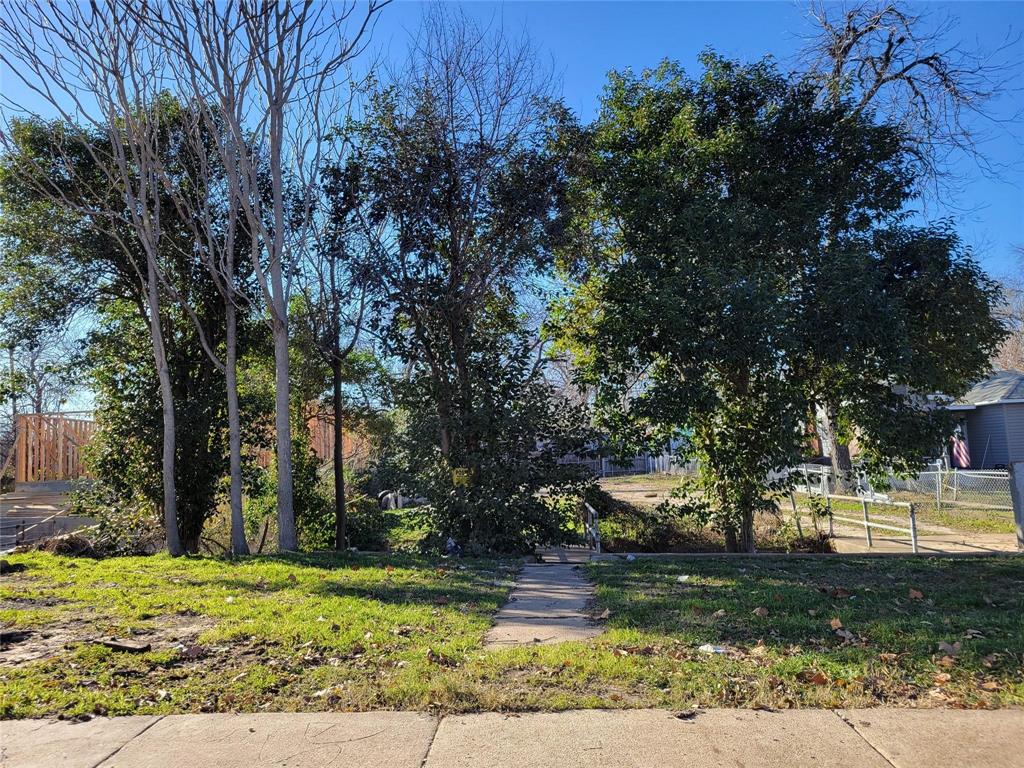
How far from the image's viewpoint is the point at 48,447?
79.7 feet

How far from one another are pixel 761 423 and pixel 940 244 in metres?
3.65

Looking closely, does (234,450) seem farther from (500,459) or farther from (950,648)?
(950,648)

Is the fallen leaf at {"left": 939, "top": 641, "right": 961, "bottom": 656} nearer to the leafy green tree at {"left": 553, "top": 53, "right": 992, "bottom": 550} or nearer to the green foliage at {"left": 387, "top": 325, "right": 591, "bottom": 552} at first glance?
the leafy green tree at {"left": 553, "top": 53, "right": 992, "bottom": 550}

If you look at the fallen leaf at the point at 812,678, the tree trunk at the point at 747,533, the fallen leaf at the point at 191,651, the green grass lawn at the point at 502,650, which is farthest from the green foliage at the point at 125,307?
the fallen leaf at the point at 812,678

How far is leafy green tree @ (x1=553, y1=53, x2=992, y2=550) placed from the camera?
368 inches

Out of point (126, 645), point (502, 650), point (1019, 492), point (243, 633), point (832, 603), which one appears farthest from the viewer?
point (1019, 492)

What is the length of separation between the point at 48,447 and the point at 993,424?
33.6 meters

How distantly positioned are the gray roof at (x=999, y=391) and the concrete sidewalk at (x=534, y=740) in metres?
24.3

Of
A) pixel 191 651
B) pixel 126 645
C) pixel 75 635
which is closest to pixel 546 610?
pixel 191 651

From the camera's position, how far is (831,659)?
4.62 m

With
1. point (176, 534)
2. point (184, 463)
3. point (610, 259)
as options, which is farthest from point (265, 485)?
point (610, 259)

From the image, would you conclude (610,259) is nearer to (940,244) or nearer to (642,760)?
(940,244)

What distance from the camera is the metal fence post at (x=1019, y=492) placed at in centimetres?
1067

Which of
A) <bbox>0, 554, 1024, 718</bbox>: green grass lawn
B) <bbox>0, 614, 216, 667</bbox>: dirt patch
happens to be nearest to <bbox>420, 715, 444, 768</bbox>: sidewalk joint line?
<bbox>0, 554, 1024, 718</bbox>: green grass lawn
